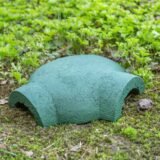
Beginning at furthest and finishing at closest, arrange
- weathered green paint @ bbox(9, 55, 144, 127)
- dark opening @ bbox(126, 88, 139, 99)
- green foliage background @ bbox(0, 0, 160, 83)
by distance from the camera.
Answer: green foliage background @ bbox(0, 0, 160, 83) → dark opening @ bbox(126, 88, 139, 99) → weathered green paint @ bbox(9, 55, 144, 127)

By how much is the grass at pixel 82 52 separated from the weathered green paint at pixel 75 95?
0.08 meters

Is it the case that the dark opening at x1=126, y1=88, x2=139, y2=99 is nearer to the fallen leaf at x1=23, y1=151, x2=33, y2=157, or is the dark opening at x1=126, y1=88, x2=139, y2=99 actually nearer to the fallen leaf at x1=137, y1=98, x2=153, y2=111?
the fallen leaf at x1=137, y1=98, x2=153, y2=111

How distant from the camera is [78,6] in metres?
5.16

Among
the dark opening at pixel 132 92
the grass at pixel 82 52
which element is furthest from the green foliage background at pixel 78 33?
the dark opening at pixel 132 92

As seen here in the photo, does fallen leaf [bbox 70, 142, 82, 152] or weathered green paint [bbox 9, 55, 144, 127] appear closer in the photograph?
fallen leaf [bbox 70, 142, 82, 152]

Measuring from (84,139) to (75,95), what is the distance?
13.8 inches

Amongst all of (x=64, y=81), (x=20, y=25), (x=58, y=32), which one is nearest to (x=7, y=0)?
(x=20, y=25)

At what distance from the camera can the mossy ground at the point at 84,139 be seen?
291 cm

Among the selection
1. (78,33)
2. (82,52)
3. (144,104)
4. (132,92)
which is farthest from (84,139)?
(78,33)

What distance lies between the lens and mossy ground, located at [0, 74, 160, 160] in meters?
2.91

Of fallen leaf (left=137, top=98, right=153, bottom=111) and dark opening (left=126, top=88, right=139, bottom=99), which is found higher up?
dark opening (left=126, top=88, right=139, bottom=99)

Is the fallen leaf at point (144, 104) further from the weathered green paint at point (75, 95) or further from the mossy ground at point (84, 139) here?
the weathered green paint at point (75, 95)

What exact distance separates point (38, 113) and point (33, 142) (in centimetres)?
22

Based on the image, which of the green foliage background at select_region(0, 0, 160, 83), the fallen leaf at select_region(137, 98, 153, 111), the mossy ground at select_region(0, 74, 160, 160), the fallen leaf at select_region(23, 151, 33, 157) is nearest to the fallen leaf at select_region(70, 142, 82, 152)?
the mossy ground at select_region(0, 74, 160, 160)
